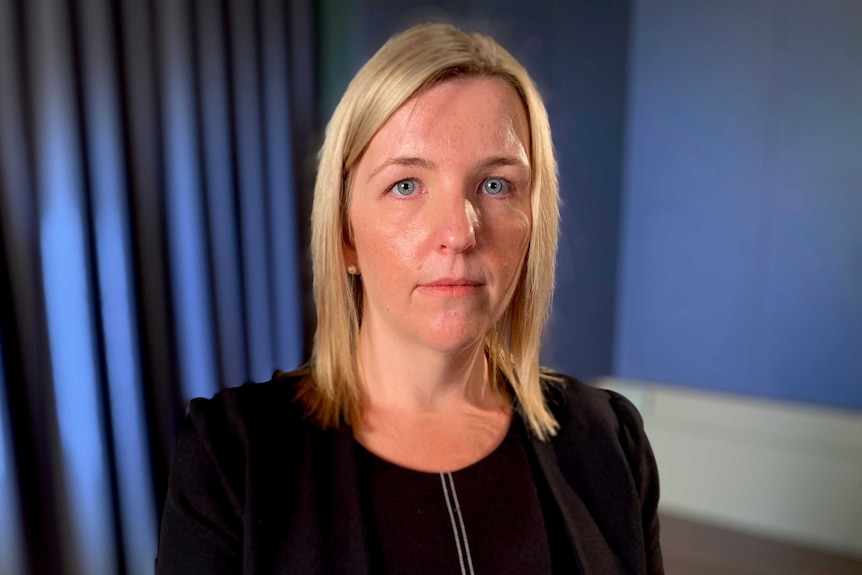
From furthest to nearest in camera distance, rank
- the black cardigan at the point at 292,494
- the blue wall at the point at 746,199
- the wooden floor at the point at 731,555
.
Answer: the blue wall at the point at 746,199 → the wooden floor at the point at 731,555 → the black cardigan at the point at 292,494

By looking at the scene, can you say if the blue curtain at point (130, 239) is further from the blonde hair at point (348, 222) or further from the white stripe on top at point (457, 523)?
the white stripe on top at point (457, 523)

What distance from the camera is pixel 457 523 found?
2.18ft

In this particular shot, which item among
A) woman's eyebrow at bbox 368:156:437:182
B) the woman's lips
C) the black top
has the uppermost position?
woman's eyebrow at bbox 368:156:437:182

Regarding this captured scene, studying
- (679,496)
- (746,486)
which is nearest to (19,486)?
(679,496)

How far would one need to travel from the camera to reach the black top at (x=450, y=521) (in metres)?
0.64

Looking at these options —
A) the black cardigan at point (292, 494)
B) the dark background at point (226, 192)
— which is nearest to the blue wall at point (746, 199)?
the dark background at point (226, 192)

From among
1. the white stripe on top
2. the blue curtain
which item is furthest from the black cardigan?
the blue curtain

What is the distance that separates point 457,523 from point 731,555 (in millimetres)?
1090

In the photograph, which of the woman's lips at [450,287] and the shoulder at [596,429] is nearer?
the woman's lips at [450,287]

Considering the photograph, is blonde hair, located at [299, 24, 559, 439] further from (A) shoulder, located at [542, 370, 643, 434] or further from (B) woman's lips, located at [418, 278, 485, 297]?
(B) woman's lips, located at [418, 278, 485, 297]

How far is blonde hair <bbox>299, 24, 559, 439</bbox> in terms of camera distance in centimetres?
63

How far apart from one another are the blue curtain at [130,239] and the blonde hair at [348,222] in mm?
225

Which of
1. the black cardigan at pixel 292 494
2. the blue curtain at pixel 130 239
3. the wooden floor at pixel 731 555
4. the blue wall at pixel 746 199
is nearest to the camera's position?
the black cardigan at pixel 292 494

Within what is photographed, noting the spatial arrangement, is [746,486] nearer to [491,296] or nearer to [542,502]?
[542,502]
